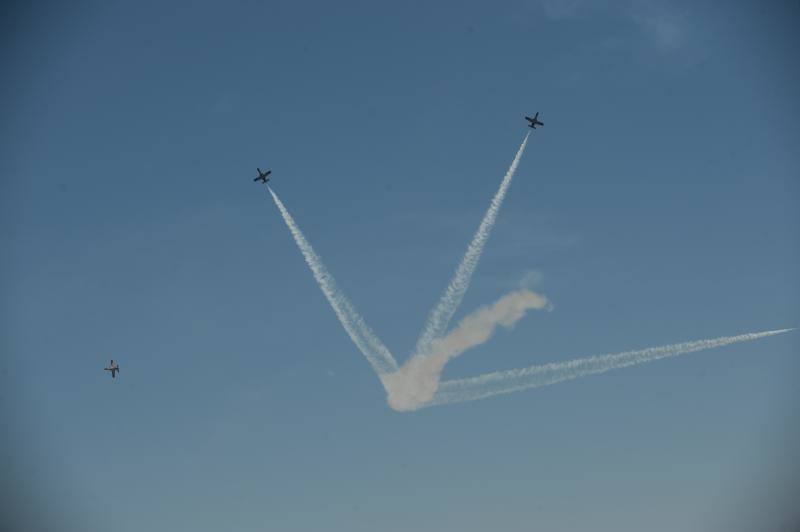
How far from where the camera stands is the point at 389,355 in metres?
195

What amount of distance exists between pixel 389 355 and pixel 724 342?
79.9 meters

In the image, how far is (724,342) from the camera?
7771 inches

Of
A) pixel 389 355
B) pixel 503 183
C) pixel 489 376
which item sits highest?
pixel 503 183

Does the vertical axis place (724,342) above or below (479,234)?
below

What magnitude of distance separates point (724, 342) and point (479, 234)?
63.8 metres

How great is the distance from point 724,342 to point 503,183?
64820 mm

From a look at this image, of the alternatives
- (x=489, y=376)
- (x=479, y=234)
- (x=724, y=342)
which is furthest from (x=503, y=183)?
(x=724, y=342)

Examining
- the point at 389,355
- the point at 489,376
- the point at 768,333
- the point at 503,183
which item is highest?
the point at 503,183

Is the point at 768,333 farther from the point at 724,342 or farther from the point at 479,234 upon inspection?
the point at 479,234

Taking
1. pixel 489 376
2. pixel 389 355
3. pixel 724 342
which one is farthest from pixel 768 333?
pixel 389 355

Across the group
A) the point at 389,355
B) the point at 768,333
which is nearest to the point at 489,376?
the point at 389,355

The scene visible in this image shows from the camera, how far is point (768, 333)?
632 ft

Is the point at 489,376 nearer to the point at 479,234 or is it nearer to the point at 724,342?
the point at 479,234

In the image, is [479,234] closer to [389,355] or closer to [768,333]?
[389,355]
